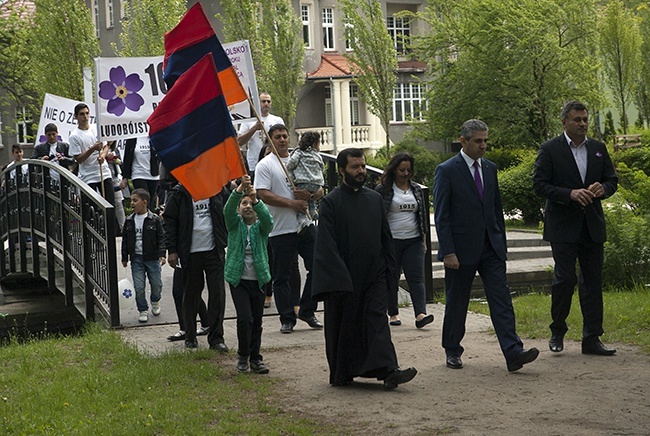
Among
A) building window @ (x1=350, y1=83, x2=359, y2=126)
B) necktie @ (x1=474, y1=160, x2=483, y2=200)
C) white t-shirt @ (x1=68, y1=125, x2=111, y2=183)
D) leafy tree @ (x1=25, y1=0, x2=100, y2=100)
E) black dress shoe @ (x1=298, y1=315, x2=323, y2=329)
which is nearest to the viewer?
necktie @ (x1=474, y1=160, x2=483, y2=200)

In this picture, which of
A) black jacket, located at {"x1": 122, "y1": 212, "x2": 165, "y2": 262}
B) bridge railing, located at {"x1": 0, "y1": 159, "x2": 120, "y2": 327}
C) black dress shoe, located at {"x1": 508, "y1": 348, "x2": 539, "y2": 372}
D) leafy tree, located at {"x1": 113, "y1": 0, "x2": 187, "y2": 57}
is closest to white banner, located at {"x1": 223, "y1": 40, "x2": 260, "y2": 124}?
black jacket, located at {"x1": 122, "y1": 212, "x2": 165, "y2": 262}

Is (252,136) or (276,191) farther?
(252,136)

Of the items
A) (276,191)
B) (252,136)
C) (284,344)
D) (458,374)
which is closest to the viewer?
(458,374)

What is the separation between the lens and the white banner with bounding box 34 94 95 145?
806 inches

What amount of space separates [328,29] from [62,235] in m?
42.2

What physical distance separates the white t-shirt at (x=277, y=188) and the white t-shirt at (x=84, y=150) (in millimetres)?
4856

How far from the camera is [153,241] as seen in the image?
12867 millimetres

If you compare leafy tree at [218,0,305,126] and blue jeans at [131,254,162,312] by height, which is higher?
leafy tree at [218,0,305,126]

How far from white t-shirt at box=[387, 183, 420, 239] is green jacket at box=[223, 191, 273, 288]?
2680 mm

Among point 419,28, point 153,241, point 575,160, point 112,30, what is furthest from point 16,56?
point 575,160

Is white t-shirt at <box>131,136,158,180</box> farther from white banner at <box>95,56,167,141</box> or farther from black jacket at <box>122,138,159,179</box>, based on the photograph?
white banner at <box>95,56,167,141</box>

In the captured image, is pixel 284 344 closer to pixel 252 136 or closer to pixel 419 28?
pixel 252 136

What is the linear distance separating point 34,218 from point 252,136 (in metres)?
3.02

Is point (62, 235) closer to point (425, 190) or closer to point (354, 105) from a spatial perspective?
point (425, 190)
